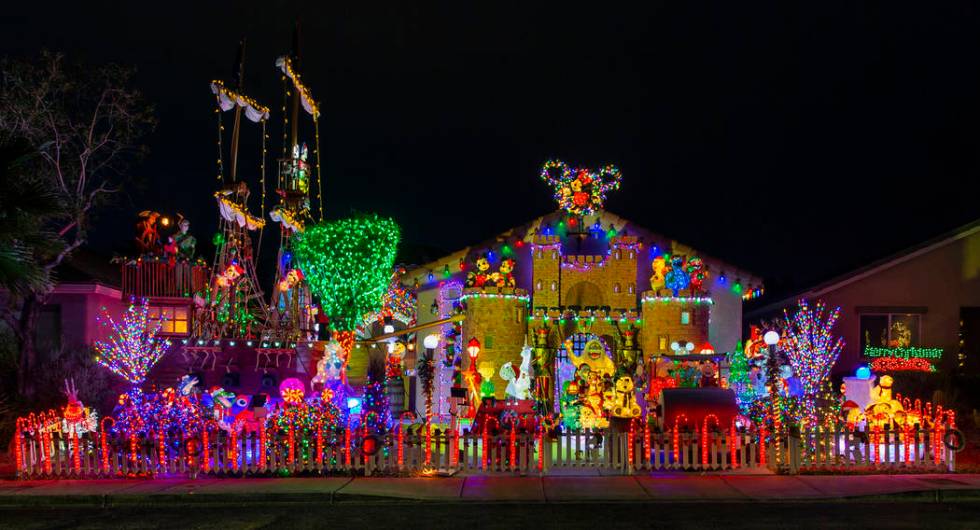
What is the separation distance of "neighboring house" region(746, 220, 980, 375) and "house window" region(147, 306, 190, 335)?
60.7 feet

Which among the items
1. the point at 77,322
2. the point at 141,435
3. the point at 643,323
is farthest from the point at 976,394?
the point at 77,322

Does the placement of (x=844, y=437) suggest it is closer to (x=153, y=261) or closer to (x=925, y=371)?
(x=925, y=371)

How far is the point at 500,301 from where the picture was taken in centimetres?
2381

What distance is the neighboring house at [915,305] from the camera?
25.0m

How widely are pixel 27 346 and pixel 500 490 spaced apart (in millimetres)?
14273

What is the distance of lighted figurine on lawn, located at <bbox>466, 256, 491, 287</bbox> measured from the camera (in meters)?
23.9

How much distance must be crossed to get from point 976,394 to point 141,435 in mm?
20083

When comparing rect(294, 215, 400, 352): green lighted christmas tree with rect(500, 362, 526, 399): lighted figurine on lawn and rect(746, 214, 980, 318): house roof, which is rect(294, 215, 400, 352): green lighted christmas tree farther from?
rect(746, 214, 980, 318): house roof

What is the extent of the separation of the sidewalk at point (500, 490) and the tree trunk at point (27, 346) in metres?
8.19

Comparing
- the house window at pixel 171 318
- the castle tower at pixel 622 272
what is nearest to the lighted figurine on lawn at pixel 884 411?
the castle tower at pixel 622 272

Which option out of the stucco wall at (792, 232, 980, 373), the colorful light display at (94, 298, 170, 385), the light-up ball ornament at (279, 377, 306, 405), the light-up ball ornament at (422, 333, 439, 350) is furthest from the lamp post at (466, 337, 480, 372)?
the stucco wall at (792, 232, 980, 373)

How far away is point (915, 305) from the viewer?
2536 centimetres

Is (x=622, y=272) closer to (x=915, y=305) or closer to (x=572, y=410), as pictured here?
(x=572, y=410)

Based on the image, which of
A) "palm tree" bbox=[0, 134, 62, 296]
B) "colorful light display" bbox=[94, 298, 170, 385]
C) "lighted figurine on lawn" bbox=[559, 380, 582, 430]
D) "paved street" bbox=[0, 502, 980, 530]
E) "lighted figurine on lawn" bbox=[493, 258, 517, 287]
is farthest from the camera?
"lighted figurine on lawn" bbox=[493, 258, 517, 287]
